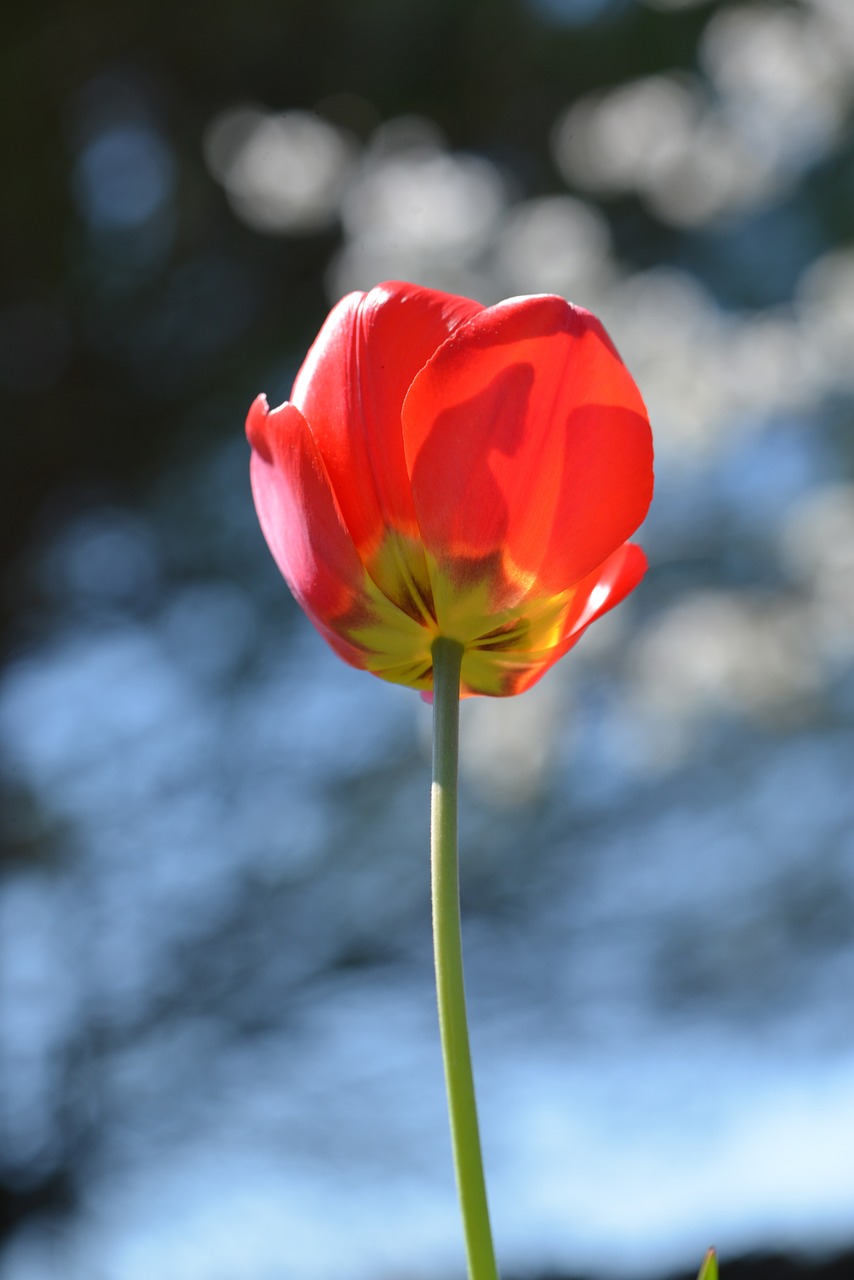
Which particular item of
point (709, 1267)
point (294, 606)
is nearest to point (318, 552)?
point (709, 1267)

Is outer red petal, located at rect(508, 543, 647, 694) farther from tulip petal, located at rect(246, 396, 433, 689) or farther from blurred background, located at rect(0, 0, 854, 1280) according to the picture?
blurred background, located at rect(0, 0, 854, 1280)

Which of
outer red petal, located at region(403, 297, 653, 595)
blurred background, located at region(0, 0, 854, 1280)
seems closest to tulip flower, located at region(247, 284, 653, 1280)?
outer red petal, located at region(403, 297, 653, 595)

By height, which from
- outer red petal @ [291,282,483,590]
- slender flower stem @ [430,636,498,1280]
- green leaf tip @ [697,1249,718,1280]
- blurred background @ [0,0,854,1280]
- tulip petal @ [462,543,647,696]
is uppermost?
blurred background @ [0,0,854,1280]

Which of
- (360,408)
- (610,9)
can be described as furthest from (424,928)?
(360,408)

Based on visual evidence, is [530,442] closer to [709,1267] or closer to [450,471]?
[450,471]

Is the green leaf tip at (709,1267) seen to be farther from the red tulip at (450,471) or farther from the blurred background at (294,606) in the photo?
the blurred background at (294,606)

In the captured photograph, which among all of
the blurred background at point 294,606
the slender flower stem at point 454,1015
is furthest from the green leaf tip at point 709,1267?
the blurred background at point 294,606

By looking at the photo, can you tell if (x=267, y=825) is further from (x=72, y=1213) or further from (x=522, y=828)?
(x=72, y=1213)
